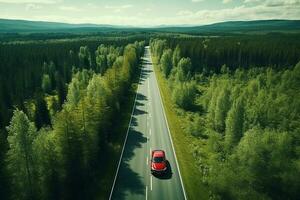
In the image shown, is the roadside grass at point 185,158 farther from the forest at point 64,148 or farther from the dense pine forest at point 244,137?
the forest at point 64,148

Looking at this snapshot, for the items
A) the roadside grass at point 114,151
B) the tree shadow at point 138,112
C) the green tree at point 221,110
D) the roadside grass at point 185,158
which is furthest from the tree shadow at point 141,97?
the green tree at point 221,110

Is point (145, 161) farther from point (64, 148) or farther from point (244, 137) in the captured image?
point (244, 137)

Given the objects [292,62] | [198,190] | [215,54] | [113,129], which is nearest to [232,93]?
[113,129]

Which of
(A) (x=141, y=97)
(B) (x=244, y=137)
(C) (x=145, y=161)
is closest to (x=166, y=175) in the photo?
(C) (x=145, y=161)

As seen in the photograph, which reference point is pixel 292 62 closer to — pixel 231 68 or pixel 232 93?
pixel 231 68

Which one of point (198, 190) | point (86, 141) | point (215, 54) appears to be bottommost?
point (198, 190)

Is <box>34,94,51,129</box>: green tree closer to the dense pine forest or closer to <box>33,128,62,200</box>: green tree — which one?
<box>33,128,62,200</box>: green tree
